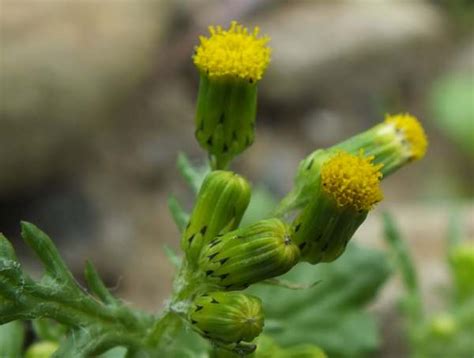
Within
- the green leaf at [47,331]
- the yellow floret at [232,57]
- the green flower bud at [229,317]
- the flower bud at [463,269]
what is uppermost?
the flower bud at [463,269]

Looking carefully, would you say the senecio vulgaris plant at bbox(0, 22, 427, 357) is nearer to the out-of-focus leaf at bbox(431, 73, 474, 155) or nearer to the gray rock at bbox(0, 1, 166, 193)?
the gray rock at bbox(0, 1, 166, 193)

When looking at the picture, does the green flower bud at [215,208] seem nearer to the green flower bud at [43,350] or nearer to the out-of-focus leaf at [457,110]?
the green flower bud at [43,350]

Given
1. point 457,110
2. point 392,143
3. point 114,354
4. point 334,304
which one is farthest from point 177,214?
point 457,110

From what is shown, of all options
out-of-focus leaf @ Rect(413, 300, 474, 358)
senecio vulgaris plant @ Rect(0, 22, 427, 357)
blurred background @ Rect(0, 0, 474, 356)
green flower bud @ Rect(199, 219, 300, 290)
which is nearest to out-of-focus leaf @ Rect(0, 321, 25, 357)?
senecio vulgaris plant @ Rect(0, 22, 427, 357)

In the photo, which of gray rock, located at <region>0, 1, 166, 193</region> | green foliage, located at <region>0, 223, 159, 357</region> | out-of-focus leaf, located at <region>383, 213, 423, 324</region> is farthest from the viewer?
gray rock, located at <region>0, 1, 166, 193</region>

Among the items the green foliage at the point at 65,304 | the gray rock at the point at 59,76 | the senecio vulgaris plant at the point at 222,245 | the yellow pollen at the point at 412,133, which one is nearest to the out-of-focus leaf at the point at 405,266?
the yellow pollen at the point at 412,133

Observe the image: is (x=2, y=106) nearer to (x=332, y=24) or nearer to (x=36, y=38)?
(x=36, y=38)

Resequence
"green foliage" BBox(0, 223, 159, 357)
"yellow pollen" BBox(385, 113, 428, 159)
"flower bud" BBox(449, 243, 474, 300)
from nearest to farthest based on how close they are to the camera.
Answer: "green foliage" BBox(0, 223, 159, 357) → "yellow pollen" BBox(385, 113, 428, 159) → "flower bud" BBox(449, 243, 474, 300)
